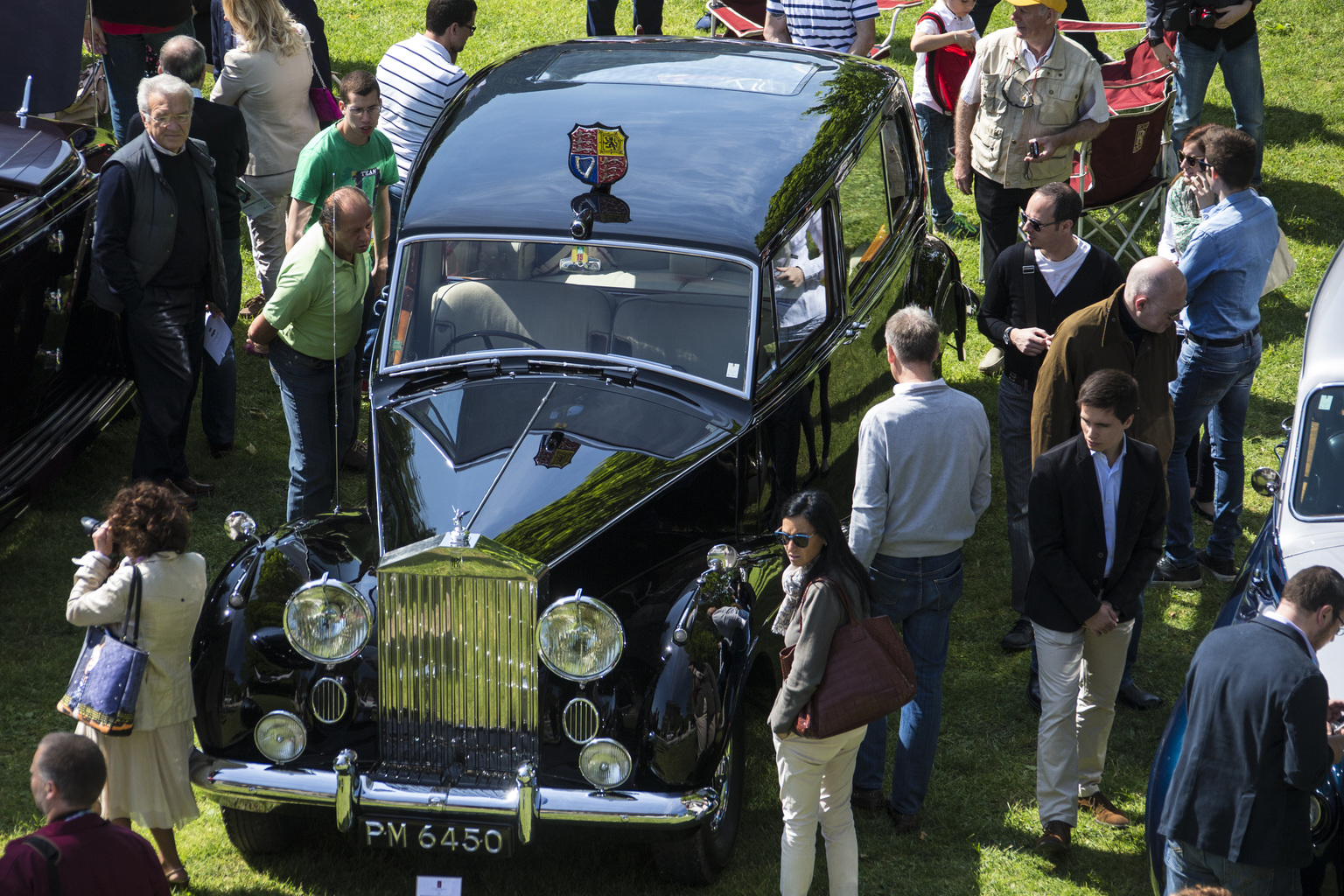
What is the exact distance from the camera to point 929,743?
16.7ft

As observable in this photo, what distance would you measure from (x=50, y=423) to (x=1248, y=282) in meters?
6.24

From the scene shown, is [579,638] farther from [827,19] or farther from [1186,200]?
[827,19]

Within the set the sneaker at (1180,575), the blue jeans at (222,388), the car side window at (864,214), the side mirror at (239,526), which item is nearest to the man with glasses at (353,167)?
the blue jeans at (222,388)

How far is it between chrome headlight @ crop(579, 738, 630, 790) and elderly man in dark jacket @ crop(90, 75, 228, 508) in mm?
3684

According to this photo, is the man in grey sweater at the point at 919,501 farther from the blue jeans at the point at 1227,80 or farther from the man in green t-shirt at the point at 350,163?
the blue jeans at the point at 1227,80

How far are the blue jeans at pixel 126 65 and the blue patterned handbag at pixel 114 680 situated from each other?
5.78m

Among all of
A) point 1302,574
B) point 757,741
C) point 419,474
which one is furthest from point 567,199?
point 1302,574

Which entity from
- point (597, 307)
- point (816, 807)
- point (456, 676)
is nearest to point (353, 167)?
point (597, 307)

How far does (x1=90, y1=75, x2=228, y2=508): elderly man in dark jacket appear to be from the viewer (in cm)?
659

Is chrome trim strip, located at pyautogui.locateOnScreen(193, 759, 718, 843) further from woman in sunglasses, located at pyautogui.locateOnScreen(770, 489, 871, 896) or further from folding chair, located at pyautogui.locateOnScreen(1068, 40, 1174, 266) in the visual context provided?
folding chair, located at pyautogui.locateOnScreen(1068, 40, 1174, 266)

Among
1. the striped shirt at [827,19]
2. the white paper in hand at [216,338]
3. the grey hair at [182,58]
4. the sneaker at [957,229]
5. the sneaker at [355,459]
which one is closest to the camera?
the white paper in hand at [216,338]

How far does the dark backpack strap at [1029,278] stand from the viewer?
240 inches

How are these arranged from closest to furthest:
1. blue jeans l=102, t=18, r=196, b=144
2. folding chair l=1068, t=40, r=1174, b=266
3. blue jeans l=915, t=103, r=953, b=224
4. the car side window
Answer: the car side window, blue jeans l=102, t=18, r=196, b=144, folding chair l=1068, t=40, r=1174, b=266, blue jeans l=915, t=103, r=953, b=224

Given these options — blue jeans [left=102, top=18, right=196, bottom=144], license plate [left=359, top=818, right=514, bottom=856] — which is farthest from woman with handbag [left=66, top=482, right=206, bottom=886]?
blue jeans [left=102, top=18, right=196, bottom=144]
